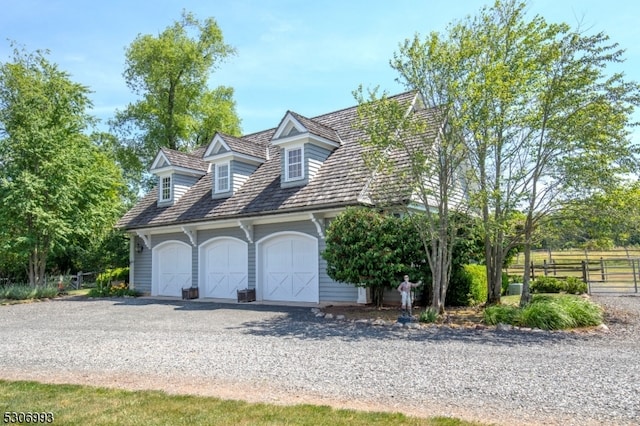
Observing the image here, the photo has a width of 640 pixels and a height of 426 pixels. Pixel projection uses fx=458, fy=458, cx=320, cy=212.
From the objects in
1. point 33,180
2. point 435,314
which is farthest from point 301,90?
point 33,180

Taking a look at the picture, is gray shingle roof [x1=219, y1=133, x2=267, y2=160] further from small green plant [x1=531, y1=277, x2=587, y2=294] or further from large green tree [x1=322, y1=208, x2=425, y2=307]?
small green plant [x1=531, y1=277, x2=587, y2=294]

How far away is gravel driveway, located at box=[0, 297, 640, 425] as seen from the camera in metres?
4.98

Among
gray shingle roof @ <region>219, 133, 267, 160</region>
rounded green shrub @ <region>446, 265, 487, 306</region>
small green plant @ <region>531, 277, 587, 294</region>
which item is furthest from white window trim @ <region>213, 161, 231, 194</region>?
small green plant @ <region>531, 277, 587, 294</region>

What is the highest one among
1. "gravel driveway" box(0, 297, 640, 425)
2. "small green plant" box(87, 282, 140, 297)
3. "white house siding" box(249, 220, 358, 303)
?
"white house siding" box(249, 220, 358, 303)

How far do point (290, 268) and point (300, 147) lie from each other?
4.21 m

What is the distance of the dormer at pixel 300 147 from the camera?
15.8 m

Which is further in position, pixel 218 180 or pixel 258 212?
pixel 218 180

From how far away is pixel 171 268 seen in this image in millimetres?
19672

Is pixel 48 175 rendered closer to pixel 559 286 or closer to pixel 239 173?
pixel 239 173

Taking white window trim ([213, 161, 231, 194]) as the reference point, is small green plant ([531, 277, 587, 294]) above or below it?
below

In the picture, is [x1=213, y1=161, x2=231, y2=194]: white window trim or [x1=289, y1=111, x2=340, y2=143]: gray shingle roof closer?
[x1=289, y1=111, x2=340, y2=143]: gray shingle roof

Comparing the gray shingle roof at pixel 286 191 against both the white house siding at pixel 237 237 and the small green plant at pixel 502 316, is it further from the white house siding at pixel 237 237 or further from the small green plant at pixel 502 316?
the small green plant at pixel 502 316

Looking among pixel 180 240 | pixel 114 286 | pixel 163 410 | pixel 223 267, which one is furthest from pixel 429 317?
pixel 114 286

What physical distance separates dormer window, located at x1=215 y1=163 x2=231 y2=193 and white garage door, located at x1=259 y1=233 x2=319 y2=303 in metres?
3.39
